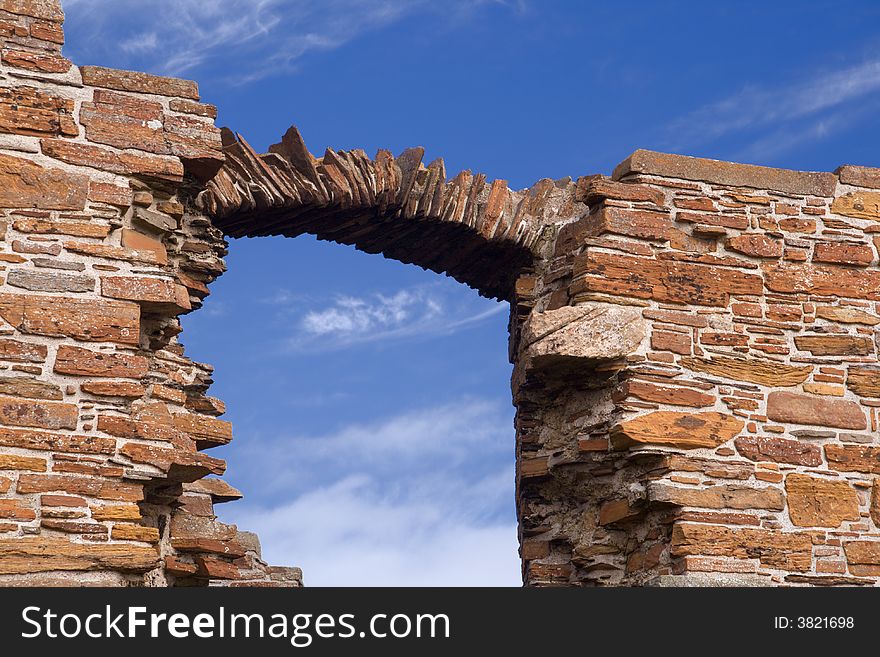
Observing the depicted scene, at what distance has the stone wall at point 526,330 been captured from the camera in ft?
24.3

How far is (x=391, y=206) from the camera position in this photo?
345 inches

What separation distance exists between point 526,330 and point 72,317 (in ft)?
9.27

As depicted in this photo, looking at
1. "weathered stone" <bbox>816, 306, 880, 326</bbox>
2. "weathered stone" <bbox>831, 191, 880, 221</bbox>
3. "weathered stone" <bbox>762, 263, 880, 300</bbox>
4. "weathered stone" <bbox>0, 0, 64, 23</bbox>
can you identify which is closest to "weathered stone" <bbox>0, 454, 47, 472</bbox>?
"weathered stone" <bbox>0, 0, 64, 23</bbox>

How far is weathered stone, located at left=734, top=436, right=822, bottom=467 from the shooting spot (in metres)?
8.34

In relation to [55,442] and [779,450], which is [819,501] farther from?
[55,442]

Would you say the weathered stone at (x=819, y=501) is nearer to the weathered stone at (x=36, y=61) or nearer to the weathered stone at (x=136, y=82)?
the weathered stone at (x=136, y=82)

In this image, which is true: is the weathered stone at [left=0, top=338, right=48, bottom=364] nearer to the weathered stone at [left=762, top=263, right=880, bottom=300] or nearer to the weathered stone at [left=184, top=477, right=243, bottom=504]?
the weathered stone at [left=184, top=477, right=243, bottom=504]

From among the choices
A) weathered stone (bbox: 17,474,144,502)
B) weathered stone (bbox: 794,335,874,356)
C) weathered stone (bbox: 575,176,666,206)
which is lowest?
weathered stone (bbox: 17,474,144,502)

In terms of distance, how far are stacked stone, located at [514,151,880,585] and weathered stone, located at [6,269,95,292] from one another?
2770mm

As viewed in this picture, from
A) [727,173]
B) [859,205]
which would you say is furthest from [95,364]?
[859,205]

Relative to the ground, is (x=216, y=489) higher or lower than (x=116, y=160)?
lower

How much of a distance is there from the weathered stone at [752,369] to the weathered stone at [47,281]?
11.9 ft

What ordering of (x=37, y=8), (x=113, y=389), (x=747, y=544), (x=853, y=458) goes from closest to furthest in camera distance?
1. (x=113, y=389)
2. (x=37, y=8)
3. (x=747, y=544)
4. (x=853, y=458)

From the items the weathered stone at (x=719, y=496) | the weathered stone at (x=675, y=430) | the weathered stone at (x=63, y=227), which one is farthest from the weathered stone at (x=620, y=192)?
the weathered stone at (x=63, y=227)
